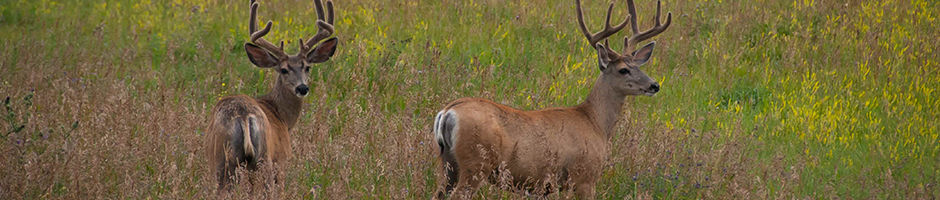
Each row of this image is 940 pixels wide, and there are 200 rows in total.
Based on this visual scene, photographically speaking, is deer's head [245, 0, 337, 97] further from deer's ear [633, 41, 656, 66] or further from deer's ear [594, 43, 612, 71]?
deer's ear [633, 41, 656, 66]

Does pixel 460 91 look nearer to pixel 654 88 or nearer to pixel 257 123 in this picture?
pixel 654 88

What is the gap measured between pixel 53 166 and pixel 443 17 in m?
6.31

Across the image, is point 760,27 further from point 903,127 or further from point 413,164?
point 413,164

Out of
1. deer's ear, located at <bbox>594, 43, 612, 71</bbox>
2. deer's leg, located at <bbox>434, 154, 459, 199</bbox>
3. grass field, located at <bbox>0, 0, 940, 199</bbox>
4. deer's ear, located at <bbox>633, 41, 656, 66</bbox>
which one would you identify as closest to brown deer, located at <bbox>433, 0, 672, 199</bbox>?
deer's leg, located at <bbox>434, 154, 459, 199</bbox>

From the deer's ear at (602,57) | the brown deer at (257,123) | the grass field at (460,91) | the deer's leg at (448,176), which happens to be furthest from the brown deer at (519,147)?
the brown deer at (257,123)

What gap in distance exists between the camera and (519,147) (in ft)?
19.5

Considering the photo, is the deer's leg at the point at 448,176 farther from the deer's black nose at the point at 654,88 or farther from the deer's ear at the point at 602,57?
the deer's black nose at the point at 654,88

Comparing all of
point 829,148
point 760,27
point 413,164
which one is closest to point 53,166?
point 413,164

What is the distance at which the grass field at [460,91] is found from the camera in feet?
20.6

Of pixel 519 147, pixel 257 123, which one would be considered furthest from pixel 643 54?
pixel 257 123

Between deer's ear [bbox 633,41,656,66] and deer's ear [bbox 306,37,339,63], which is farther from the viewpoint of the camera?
deer's ear [bbox 306,37,339,63]

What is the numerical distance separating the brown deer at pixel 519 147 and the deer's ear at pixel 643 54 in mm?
740

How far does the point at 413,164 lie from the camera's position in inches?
251

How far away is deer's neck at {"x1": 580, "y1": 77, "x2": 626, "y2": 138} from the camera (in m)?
6.89
